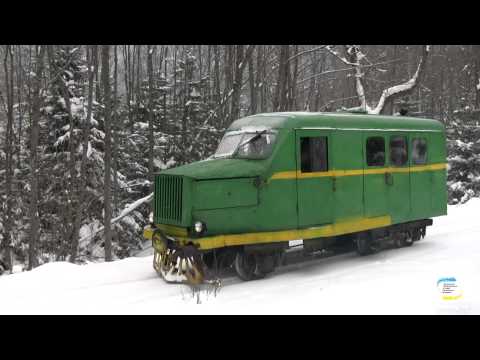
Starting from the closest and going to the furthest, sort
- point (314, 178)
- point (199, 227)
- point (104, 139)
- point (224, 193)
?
point (199, 227) → point (224, 193) → point (314, 178) → point (104, 139)

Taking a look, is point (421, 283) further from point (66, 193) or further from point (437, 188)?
point (66, 193)

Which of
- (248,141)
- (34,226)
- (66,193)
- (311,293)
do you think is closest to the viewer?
(311,293)

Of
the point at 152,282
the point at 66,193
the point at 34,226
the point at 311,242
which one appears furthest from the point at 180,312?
the point at 66,193

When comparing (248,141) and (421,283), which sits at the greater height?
(248,141)

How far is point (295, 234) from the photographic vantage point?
350 inches

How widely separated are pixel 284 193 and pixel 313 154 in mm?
1036

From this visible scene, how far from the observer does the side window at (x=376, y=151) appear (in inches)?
408

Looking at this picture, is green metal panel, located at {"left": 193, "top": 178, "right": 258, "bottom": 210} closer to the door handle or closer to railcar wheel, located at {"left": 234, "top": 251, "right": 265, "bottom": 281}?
railcar wheel, located at {"left": 234, "top": 251, "right": 265, "bottom": 281}

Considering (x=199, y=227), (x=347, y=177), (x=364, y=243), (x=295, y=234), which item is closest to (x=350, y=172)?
(x=347, y=177)

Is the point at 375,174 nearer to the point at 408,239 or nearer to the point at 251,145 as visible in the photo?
the point at 408,239

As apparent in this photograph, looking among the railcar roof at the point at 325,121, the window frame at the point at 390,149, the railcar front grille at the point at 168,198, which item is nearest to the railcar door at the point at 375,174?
the window frame at the point at 390,149

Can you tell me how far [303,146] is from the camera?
30.0 ft

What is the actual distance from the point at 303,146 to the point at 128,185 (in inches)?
560

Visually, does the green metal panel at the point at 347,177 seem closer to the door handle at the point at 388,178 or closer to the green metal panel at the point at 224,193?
the door handle at the point at 388,178
